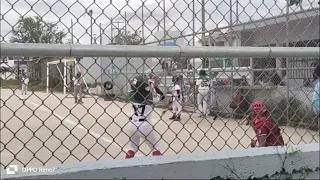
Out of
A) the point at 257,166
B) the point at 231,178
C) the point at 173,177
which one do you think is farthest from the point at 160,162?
the point at 257,166

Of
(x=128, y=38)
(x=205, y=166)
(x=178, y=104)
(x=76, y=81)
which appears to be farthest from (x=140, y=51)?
(x=178, y=104)

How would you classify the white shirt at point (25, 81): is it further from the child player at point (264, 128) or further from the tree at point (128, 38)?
the child player at point (264, 128)

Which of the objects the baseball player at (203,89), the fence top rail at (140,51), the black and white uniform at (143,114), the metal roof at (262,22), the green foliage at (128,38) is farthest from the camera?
the baseball player at (203,89)

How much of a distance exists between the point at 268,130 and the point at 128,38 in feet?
7.01

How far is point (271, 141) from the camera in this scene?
4273mm

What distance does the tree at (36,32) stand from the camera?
230cm

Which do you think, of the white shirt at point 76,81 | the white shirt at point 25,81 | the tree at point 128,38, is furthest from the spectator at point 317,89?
the white shirt at point 25,81

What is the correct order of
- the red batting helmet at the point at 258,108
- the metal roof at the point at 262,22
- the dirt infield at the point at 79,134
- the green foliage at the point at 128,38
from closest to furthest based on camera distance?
1. the green foliage at the point at 128,38
2. the dirt infield at the point at 79,134
3. the metal roof at the point at 262,22
4. the red batting helmet at the point at 258,108

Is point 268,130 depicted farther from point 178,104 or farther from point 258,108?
point 178,104

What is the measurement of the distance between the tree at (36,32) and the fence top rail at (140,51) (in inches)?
4.7

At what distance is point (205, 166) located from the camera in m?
2.83

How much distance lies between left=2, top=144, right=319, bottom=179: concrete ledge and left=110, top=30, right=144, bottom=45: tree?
81cm

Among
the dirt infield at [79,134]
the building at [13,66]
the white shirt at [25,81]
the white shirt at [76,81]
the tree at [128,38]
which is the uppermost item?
the tree at [128,38]

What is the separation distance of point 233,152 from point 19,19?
1.78 metres
